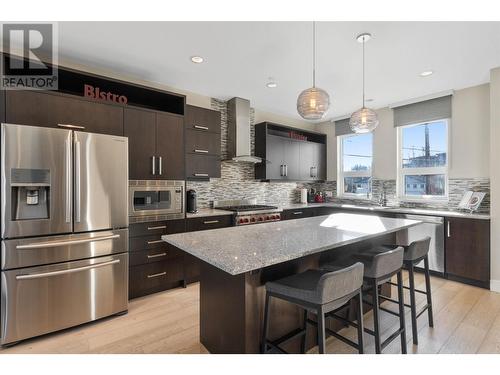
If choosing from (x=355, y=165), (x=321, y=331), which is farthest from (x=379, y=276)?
(x=355, y=165)

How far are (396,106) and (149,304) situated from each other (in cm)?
468

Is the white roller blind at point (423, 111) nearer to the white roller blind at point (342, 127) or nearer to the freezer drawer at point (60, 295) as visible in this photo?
the white roller blind at point (342, 127)

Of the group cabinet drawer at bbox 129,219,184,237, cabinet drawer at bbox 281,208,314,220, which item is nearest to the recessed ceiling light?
cabinet drawer at bbox 129,219,184,237

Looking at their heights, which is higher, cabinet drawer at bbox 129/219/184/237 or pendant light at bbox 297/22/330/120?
pendant light at bbox 297/22/330/120

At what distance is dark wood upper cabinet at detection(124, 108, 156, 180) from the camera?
2783 millimetres

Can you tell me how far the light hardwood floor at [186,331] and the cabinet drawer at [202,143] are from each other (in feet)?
6.30

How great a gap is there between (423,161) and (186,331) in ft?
14.0

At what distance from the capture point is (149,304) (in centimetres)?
275

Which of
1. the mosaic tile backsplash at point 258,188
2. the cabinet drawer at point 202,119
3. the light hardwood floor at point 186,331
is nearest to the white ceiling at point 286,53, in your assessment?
the cabinet drawer at point 202,119

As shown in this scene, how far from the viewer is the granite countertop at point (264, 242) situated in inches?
51.7

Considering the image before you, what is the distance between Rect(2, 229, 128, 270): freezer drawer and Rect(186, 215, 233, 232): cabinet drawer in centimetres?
85

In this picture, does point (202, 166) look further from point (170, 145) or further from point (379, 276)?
point (379, 276)

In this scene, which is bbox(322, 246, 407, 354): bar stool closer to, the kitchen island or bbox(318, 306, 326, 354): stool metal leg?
the kitchen island
